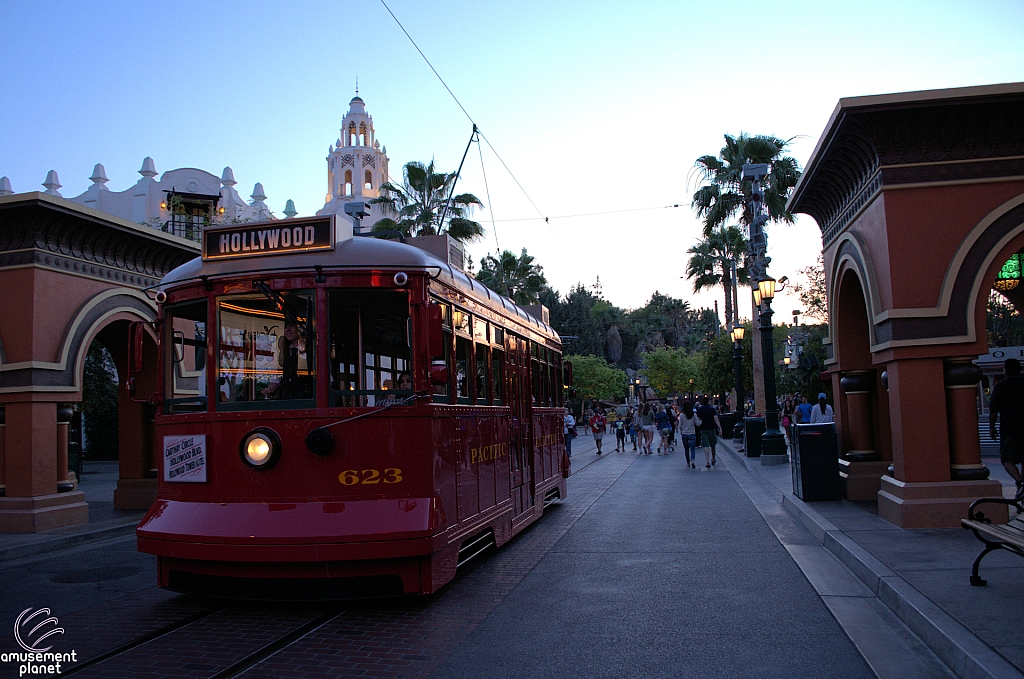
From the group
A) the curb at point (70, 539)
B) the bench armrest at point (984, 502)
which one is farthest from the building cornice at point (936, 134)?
the curb at point (70, 539)

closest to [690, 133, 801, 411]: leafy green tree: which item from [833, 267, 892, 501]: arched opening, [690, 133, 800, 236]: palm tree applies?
[690, 133, 800, 236]: palm tree

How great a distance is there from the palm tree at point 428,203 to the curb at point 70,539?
46.2 feet

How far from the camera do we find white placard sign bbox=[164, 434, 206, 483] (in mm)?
6703

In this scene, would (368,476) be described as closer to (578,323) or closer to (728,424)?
(728,424)

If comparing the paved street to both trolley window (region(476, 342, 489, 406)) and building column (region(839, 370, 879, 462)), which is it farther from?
building column (region(839, 370, 879, 462))

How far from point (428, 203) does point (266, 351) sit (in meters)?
19.7

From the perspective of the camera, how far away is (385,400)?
6.64 meters

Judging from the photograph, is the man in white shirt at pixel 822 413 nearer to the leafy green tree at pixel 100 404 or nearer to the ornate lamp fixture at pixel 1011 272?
the ornate lamp fixture at pixel 1011 272

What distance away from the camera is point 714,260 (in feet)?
124

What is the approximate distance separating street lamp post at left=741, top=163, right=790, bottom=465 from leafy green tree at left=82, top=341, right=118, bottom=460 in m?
21.9

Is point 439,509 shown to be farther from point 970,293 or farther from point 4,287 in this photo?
point 4,287

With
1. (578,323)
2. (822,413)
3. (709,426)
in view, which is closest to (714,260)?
(709,426)

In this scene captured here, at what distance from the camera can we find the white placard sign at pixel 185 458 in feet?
22.0

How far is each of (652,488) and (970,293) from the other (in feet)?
26.9
